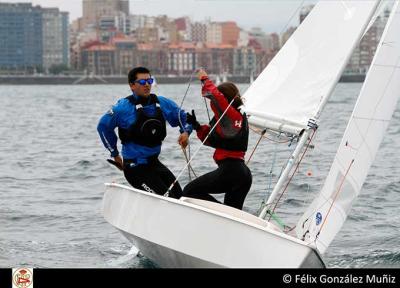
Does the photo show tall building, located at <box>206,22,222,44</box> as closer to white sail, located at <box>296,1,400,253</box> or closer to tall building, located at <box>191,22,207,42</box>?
tall building, located at <box>191,22,207,42</box>

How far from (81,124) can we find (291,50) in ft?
72.8

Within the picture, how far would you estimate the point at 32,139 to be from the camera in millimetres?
22406

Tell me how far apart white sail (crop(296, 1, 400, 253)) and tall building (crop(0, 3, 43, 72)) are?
132133 millimetres

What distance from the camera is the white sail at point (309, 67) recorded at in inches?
271

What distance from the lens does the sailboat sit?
588 centimetres

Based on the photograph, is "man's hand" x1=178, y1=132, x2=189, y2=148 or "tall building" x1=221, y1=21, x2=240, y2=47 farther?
"tall building" x1=221, y1=21, x2=240, y2=47

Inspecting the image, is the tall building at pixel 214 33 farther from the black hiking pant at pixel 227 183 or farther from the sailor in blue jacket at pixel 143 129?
the black hiking pant at pixel 227 183

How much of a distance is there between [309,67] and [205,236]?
61.4 inches

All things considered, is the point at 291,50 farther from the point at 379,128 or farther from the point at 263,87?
the point at 379,128

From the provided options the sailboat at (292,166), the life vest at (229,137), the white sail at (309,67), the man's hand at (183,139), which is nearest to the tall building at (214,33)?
the white sail at (309,67)

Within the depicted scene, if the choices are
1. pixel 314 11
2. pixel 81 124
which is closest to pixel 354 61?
pixel 81 124

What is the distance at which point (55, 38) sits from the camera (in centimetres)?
14650
